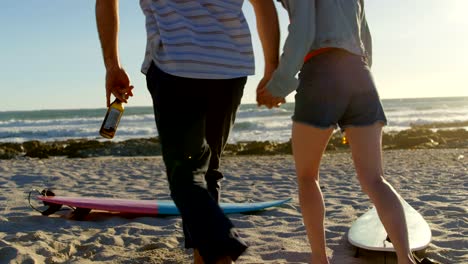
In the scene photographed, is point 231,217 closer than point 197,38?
No

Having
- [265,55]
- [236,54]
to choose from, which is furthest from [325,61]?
[236,54]

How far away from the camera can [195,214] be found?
1.64 m

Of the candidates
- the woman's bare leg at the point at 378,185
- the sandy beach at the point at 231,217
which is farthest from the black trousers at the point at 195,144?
the sandy beach at the point at 231,217

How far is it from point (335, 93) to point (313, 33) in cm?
27

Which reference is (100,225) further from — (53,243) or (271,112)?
(271,112)

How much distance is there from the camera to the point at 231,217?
4.40 m

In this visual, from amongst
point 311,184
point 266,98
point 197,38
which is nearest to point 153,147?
point 311,184

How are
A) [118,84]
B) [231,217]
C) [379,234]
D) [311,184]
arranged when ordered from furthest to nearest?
[231,217] → [379,234] → [311,184] → [118,84]

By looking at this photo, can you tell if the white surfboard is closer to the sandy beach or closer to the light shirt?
the sandy beach

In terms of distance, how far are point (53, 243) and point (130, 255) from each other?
1.91ft

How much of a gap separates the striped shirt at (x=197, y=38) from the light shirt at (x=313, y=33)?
26cm

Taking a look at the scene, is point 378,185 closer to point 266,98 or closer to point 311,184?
point 311,184

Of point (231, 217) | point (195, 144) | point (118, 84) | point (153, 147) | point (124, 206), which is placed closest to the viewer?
point (195, 144)

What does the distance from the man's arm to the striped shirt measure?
10 cm
